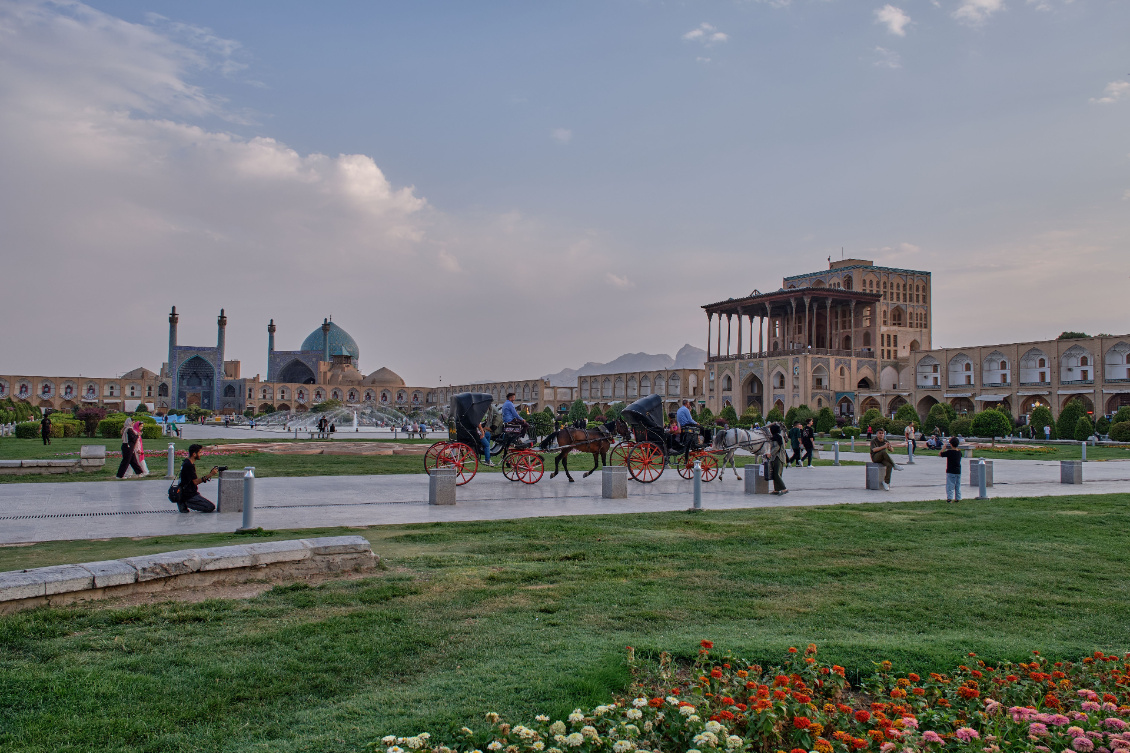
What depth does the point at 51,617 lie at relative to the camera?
418 cm

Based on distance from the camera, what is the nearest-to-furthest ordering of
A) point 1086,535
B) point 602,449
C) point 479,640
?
point 479,640 → point 1086,535 → point 602,449

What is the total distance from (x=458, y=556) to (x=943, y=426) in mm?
39461

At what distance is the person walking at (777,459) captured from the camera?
11938 millimetres

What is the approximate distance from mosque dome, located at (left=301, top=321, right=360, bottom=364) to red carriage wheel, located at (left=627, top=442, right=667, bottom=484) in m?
91.1

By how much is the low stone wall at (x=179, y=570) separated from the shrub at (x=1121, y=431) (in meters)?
37.2

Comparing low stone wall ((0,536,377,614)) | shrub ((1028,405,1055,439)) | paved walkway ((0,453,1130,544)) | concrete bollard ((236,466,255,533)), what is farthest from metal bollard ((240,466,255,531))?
shrub ((1028,405,1055,439))

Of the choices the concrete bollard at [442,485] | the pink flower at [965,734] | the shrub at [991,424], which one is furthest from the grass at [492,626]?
the shrub at [991,424]

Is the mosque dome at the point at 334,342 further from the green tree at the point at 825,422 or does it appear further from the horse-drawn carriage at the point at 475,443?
the horse-drawn carriage at the point at 475,443

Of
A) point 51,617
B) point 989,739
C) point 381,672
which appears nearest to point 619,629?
point 381,672

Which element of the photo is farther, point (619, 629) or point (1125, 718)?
point (619, 629)

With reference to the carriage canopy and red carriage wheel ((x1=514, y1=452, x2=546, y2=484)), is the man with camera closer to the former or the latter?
red carriage wheel ((x1=514, y1=452, x2=546, y2=484))

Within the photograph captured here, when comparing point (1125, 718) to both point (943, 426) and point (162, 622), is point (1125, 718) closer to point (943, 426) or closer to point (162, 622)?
point (162, 622)

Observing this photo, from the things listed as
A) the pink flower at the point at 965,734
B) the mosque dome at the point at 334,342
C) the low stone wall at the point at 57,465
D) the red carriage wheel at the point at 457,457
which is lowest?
the pink flower at the point at 965,734

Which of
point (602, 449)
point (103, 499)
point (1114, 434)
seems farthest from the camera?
point (1114, 434)
